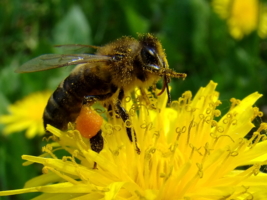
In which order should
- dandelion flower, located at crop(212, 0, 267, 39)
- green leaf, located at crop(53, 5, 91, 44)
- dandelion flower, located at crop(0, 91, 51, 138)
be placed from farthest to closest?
dandelion flower, located at crop(212, 0, 267, 39)
green leaf, located at crop(53, 5, 91, 44)
dandelion flower, located at crop(0, 91, 51, 138)

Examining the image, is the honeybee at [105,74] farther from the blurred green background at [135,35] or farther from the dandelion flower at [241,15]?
the dandelion flower at [241,15]

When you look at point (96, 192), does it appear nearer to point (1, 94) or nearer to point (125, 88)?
point (125, 88)

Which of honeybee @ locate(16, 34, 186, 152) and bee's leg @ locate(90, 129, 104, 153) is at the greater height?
honeybee @ locate(16, 34, 186, 152)

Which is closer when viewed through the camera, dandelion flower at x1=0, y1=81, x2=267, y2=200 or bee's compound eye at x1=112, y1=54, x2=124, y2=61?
dandelion flower at x1=0, y1=81, x2=267, y2=200

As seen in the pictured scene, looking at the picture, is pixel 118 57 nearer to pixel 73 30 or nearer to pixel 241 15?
pixel 73 30

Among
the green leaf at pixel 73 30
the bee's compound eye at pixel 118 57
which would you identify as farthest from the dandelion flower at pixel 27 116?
the bee's compound eye at pixel 118 57

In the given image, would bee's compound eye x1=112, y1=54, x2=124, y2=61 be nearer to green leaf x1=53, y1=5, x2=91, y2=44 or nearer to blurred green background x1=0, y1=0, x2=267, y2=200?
blurred green background x1=0, y1=0, x2=267, y2=200

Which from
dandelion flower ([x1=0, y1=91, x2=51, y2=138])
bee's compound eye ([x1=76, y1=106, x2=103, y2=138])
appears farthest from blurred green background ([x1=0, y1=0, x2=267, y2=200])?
bee's compound eye ([x1=76, y1=106, x2=103, y2=138])

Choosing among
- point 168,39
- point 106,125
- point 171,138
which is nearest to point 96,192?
point 106,125

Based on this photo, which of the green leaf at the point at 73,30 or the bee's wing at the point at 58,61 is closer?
the bee's wing at the point at 58,61
